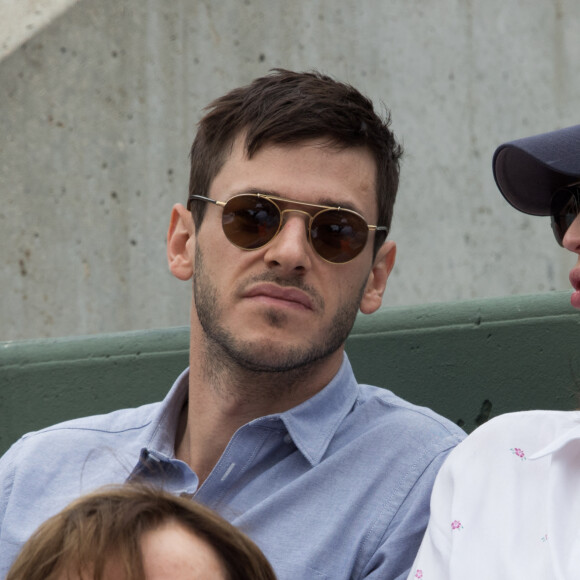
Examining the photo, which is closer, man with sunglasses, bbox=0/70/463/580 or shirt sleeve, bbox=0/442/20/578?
man with sunglasses, bbox=0/70/463/580

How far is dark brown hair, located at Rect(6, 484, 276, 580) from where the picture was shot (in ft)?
3.84

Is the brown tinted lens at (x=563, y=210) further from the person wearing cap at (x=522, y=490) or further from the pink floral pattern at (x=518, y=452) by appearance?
the pink floral pattern at (x=518, y=452)

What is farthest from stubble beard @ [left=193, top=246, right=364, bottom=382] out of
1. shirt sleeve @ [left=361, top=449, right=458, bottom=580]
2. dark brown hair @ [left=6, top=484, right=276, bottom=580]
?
dark brown hair @ [left=6, top=484, right=276, bottom=580]

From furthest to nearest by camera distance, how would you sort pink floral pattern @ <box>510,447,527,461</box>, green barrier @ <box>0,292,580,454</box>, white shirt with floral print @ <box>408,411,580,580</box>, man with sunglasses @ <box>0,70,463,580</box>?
green barrier @ <box>0,292,580,454</box> < man with sunglasses @ <box>0,70,463,580</box> < pink floral pattern @ <box>510,447,527,461</box> < white shirt with floral print @ <box>408,411,580,580</box>

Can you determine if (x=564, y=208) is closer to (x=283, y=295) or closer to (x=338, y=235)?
(x=338, y=235)

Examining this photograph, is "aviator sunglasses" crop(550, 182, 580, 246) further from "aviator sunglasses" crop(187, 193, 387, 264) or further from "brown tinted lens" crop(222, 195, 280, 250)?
"brown tinted lens" crop(222, 195, 280, 250)

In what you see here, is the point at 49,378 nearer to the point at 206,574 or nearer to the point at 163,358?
the point at 163,358

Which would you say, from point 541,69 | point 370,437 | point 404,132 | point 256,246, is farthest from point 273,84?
point 541,69

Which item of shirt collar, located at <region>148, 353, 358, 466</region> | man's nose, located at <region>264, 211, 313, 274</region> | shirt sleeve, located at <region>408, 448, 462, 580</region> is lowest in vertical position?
shirt sleeve, located at <region>408, 448, 462, 580</region>

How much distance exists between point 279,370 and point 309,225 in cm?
31

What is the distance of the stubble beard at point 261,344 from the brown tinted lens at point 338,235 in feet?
0.31

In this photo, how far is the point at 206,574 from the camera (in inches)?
47.8

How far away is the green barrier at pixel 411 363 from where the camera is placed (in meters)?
2.53

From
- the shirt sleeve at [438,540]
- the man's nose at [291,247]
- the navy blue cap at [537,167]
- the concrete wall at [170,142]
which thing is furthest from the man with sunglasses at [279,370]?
the concrete wall at [170,142]
